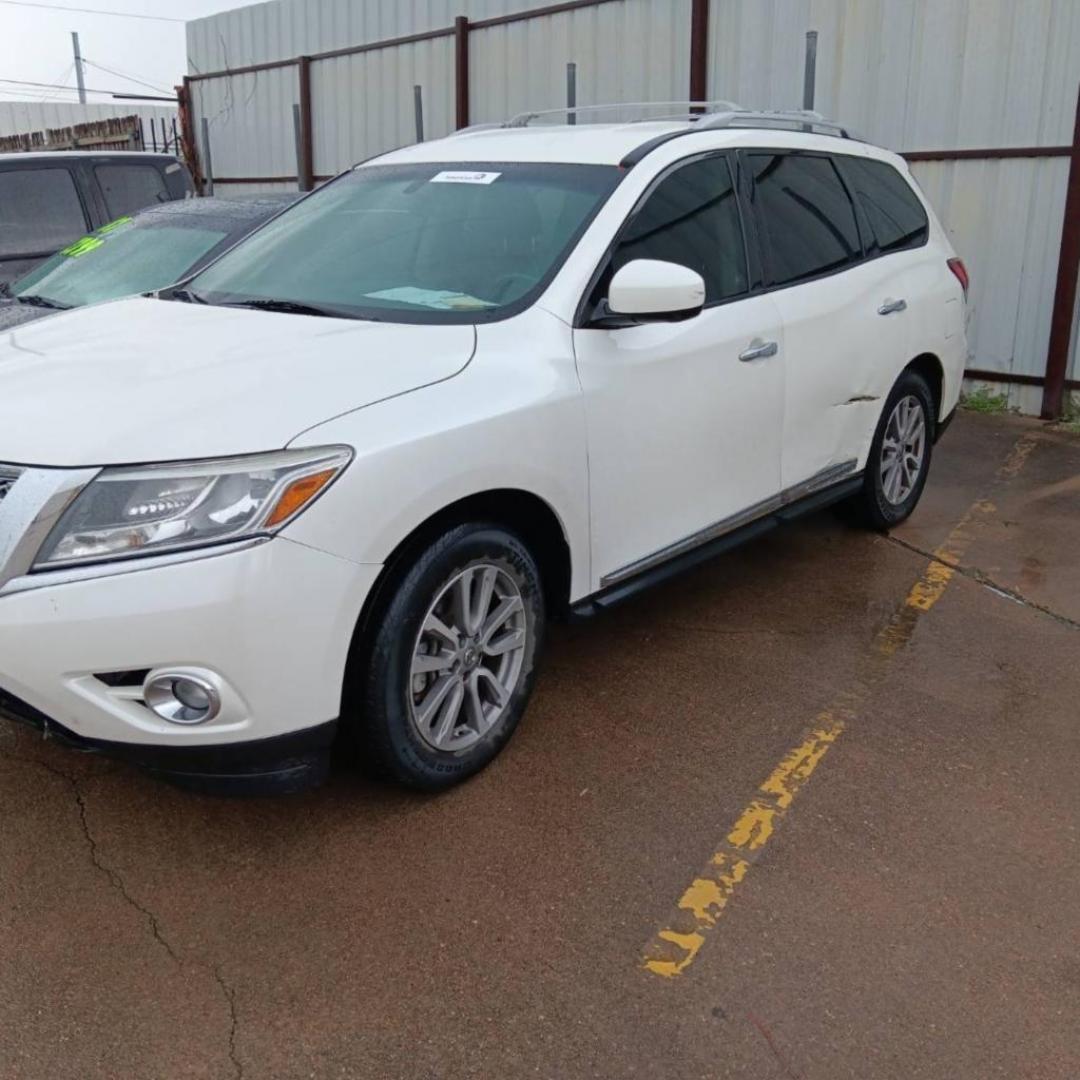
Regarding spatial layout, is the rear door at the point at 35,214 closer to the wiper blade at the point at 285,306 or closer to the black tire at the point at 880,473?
the wiper blade at the point at 285,306

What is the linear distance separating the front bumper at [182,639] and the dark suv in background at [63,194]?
555 cm

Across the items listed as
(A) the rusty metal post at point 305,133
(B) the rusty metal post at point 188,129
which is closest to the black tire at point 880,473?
(A) the rusty metal post at point 305,133

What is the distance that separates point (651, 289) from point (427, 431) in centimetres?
87

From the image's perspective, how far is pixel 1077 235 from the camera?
7922 millimetres

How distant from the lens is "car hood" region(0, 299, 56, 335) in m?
5.49

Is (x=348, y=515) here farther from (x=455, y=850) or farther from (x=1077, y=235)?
(x=1077, y=235)

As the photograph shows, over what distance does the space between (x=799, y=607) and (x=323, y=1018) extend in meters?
2.86

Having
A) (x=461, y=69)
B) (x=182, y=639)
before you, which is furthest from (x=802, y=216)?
(x=461, y=69)

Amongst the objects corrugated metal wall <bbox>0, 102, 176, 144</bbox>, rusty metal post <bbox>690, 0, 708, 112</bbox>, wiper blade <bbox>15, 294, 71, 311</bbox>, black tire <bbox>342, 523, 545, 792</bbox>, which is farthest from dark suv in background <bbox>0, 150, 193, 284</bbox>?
corrugated metal wall <bbox>0, 102, 176, 144</bbox>

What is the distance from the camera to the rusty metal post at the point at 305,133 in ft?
44.3

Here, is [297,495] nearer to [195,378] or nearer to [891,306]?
[195,378]

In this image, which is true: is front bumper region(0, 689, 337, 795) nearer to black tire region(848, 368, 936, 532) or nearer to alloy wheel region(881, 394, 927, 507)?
black tire region(848, 368, 936, 532)

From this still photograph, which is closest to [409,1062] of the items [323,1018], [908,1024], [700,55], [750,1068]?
[323,1018]

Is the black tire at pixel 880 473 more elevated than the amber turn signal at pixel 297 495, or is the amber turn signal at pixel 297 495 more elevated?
the amber turn signal at pixel 297 495
